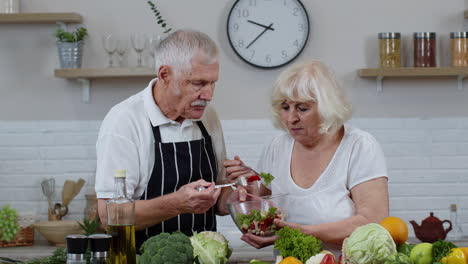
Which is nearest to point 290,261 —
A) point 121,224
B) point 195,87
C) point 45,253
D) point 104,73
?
point 121,224

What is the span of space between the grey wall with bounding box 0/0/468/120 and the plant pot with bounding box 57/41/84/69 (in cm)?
17

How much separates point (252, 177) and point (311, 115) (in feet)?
1.05

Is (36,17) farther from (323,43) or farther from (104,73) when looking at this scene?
(323,43)


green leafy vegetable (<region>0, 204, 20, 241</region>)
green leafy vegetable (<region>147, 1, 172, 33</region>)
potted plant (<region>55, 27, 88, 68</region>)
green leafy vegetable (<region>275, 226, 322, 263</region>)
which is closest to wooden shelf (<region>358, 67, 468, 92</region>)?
green leafy vegetable (<region>147, 1, 172, 33</region>)

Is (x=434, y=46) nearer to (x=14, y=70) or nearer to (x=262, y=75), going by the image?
(x=262, y=75)

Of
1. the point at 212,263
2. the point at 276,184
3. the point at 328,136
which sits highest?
the point at 328,136

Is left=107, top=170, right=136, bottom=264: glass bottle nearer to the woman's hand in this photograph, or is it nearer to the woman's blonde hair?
the woman's hand

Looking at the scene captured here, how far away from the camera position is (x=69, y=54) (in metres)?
4.56

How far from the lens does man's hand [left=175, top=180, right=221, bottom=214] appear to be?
7.81 feet

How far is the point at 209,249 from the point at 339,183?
680mm

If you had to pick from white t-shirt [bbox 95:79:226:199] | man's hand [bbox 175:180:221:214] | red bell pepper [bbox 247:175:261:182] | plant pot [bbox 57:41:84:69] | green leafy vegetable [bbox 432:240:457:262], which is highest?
plant pot [bbox 57:41:84:69]

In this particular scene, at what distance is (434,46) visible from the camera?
15.0ft

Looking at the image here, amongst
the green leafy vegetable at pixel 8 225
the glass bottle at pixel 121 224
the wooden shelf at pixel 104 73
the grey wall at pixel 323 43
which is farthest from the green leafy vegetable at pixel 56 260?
the grey wall at pixel 323 43

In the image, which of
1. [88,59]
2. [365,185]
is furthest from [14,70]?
[365,185]
